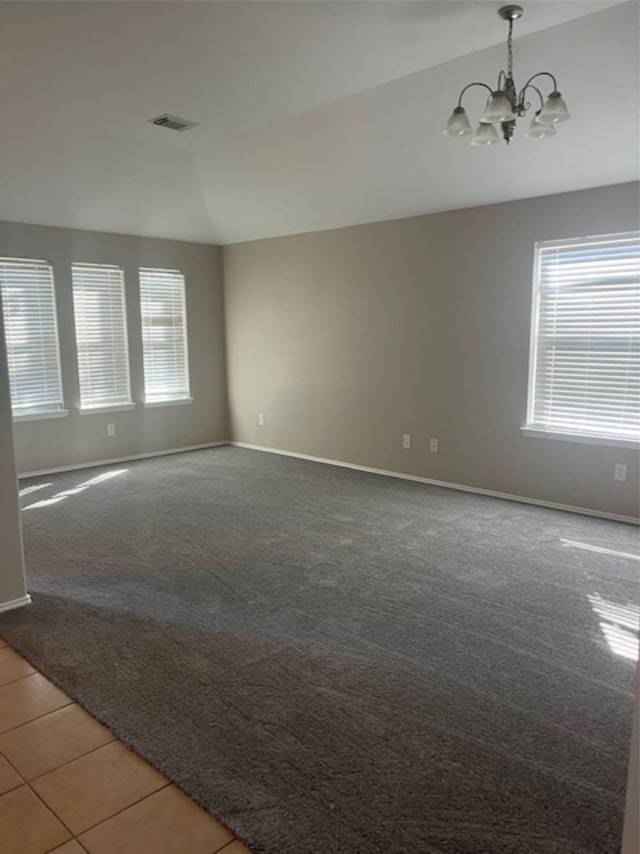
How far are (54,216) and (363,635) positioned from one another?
15.6ft

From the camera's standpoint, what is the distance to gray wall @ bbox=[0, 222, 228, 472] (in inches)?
222

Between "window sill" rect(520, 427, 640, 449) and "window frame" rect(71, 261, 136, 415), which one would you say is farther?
"window frame" rect(71, 261, 136, 415)

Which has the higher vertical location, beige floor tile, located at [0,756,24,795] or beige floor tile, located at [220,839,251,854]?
beige floor tile, located at [0,756,24,795]

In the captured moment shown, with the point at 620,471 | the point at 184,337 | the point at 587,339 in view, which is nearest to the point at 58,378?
the point at 184,337

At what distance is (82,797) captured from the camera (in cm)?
178

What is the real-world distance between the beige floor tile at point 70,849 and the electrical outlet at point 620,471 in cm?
401

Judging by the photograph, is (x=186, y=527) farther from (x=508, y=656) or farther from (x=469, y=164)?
(x=469, y=164)

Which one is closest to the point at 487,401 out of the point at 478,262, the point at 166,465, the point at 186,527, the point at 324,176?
the point at 478,262

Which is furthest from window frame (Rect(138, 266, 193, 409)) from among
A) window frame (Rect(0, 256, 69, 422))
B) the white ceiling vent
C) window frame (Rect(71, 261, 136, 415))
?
the white ceiling vent


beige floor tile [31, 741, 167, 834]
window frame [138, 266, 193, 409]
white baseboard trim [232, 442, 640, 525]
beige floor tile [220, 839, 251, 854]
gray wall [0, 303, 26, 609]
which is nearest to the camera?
beige floor tile [220, 839, 251, 854]

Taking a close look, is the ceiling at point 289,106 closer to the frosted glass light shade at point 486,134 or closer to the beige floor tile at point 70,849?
the frosted glass light shade at point 486,134

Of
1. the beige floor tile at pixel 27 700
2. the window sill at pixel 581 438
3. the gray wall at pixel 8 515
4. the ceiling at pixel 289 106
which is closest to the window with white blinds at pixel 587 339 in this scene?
the window sill at pixel 581 438

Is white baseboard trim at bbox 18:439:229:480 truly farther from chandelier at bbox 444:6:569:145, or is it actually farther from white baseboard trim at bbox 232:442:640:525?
chandelier at bbox 444:6:569:145

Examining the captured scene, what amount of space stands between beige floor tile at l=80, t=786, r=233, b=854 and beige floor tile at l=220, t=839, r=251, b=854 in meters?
0.02
